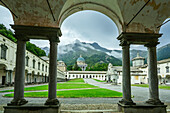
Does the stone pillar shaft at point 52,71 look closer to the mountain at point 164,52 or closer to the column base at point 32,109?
the column base at point 32,109

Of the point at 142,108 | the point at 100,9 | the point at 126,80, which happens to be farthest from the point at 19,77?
the point at 142,108

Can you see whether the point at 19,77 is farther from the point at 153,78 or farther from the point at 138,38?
the point at 153,78

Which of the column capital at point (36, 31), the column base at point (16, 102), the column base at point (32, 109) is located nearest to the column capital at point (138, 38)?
the column capital at point (36, 31)

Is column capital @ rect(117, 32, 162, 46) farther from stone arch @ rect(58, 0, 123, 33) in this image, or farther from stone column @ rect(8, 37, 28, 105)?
stone column @ rect(8, 37, 28, 105)

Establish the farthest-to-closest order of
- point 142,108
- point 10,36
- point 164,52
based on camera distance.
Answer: point 164,52, point 10,36, point 142,108

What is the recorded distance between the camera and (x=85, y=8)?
6.72 meters

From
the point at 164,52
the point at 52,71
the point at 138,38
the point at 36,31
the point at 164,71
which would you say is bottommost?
the point at 164,71

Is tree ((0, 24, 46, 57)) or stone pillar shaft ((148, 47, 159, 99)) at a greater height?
tree ((0, 24, 46, 57))

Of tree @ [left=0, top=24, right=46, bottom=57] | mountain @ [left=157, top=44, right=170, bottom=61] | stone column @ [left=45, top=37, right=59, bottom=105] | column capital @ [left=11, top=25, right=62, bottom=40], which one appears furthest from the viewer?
mountain @ [left=157, top=44, right=170, bottom=61]

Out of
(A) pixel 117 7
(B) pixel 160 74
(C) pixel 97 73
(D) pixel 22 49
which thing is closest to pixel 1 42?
(D) pixel 22 49

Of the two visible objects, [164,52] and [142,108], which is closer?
[142,108]

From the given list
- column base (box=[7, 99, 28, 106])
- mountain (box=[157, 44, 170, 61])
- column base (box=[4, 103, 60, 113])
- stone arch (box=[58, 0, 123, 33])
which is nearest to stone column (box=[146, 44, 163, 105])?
stone arch (box=[58, 0, 123, 33])

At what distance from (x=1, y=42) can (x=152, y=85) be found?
21214 mm

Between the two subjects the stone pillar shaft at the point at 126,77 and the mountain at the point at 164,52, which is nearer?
the stone pillar shaft at the point at 126,77
